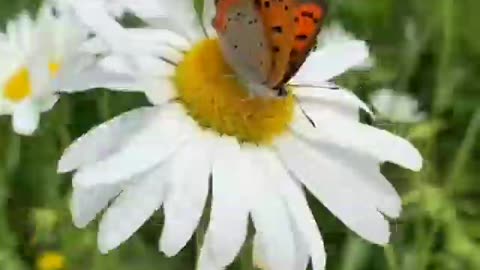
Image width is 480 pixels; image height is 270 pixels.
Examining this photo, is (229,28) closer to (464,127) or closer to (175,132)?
(175,132)

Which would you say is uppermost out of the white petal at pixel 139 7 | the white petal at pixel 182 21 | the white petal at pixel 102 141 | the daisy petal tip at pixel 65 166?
the white petal at pixel 139 7

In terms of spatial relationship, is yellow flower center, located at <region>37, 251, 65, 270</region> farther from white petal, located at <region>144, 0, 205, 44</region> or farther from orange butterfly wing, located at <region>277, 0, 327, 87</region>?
orange butterfly wing, located at <region>277, 0, 327, 87</region>

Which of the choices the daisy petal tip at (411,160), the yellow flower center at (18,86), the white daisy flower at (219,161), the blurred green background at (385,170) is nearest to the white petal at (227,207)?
the white daisy flower at (219,161)

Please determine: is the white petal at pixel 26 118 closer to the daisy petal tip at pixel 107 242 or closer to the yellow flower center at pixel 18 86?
the yellow flower center at pixel 18 86

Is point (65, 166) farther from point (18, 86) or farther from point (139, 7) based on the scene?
point (18, 86)

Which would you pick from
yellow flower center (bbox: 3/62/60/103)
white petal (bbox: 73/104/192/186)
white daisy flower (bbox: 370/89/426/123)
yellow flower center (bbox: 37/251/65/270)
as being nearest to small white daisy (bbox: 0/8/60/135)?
yellow flower center (bbox: 3/62/60/103)

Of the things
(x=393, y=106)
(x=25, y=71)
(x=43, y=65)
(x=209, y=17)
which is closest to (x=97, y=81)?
(x=209, y=17)
